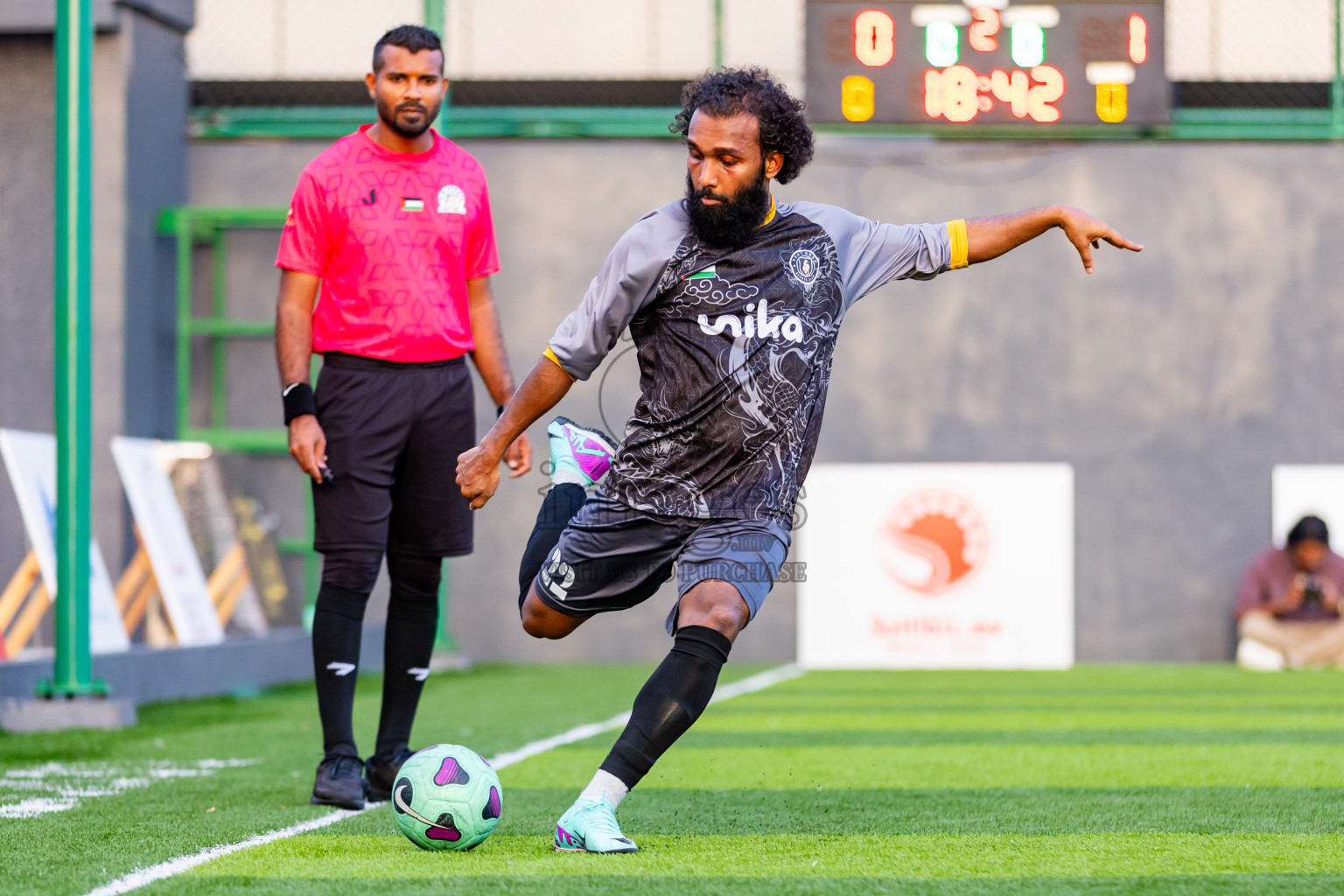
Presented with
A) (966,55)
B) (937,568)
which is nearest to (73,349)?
(966,55)

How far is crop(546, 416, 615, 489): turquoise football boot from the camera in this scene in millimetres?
3664

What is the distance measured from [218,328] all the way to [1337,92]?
7771 mm

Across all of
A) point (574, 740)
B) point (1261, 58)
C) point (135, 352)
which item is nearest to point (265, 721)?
point (574, 740)

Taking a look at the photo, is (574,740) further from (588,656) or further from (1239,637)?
(1239,637)

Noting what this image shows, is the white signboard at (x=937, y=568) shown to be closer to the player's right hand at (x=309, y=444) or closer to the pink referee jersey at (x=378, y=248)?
the pink referee jersey at (x=378, y=248)

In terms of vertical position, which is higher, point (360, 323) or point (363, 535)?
point (360, 323)

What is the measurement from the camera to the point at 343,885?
8.66ft

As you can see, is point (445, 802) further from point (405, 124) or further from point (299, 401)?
point (405, 124)

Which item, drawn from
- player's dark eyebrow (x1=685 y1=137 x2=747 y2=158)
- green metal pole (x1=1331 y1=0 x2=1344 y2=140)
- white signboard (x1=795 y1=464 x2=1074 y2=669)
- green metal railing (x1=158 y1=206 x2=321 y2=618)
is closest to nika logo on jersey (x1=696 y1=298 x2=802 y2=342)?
player's dark eyebrow (x1=685 y1=137 x2=747 y2=158)

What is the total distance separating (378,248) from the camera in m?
3.93

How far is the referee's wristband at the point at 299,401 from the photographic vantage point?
3.85 m

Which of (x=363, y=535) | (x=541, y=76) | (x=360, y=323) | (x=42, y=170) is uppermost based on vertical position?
(x=541, y=76)

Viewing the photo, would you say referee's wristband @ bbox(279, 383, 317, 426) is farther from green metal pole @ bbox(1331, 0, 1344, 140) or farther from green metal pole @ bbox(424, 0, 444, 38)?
green metal pole @ bbox(1331, 0, 1344, 140)

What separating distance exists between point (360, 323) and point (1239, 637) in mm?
8911
